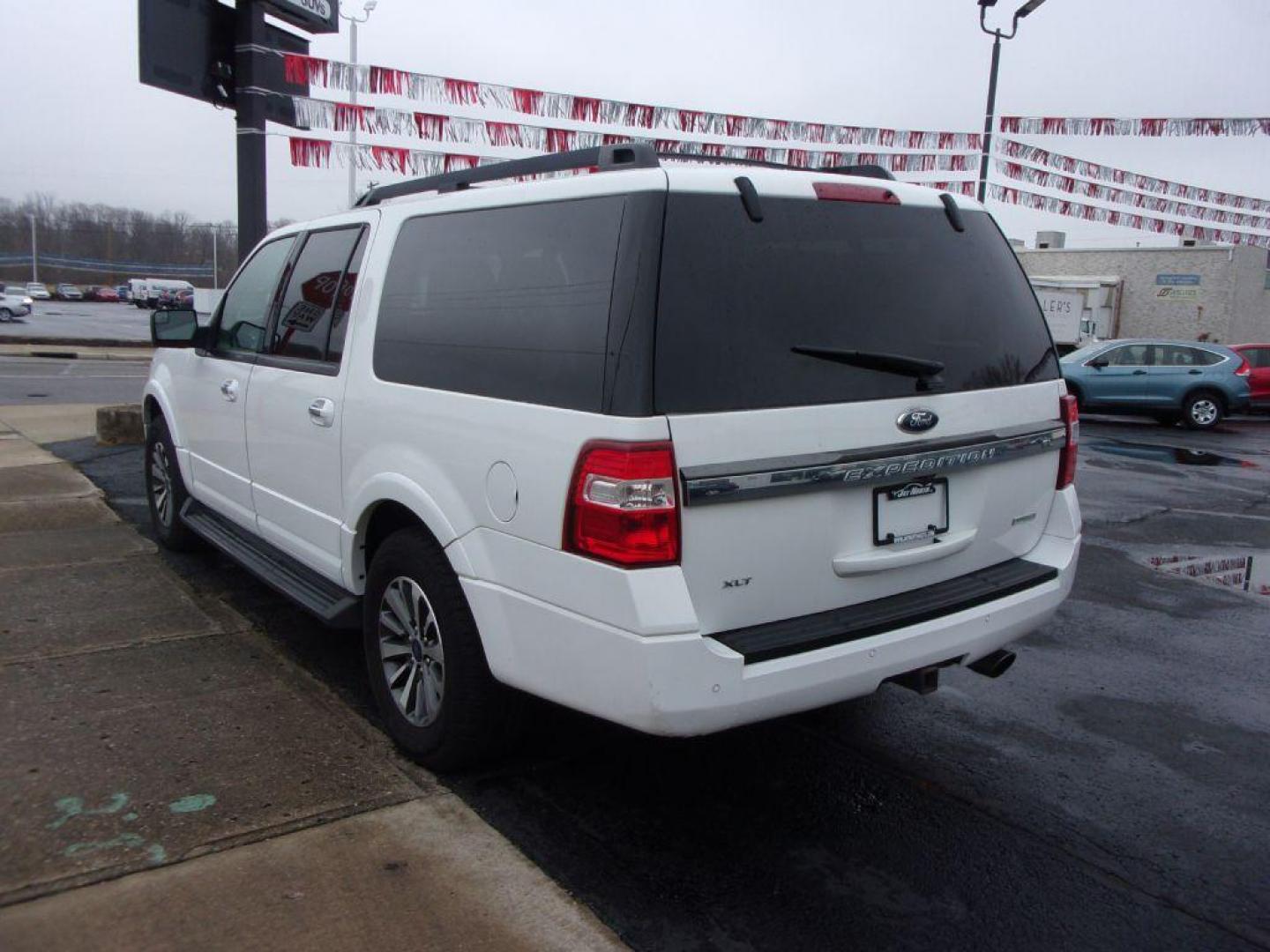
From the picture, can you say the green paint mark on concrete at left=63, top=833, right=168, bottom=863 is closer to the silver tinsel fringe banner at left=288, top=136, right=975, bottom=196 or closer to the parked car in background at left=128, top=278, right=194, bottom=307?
the silver tinsel fringe banner at left=288, top=136, right=975, bottom=196

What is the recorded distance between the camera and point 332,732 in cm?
371

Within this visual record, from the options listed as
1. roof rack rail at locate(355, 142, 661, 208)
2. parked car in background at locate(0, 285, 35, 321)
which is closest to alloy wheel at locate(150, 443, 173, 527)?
roof rack rail at locate(355, 142, 661, 208)

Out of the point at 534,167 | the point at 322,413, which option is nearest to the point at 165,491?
the point at 322,413

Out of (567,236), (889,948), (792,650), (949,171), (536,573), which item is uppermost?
(949,171)

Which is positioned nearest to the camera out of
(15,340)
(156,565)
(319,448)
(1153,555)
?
(319,448)

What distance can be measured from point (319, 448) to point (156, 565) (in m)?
2.45

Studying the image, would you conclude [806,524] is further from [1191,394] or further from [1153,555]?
[1191,394]

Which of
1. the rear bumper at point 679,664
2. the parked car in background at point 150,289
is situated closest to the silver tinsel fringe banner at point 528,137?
the rear bumper at point 679,664

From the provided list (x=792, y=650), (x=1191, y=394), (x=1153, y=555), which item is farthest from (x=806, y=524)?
(x=1191, y=394)

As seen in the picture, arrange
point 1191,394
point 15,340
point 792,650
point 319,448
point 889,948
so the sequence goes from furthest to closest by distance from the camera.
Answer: point 15,340, point 1191,394, point 319,448, point 792,650, point 889,948

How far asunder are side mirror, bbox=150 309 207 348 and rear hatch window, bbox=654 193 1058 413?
354cm

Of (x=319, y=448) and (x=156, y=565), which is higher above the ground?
(x=319, y=448)

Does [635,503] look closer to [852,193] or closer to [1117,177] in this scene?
[852,193]

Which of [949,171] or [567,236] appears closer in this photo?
[567,236]
